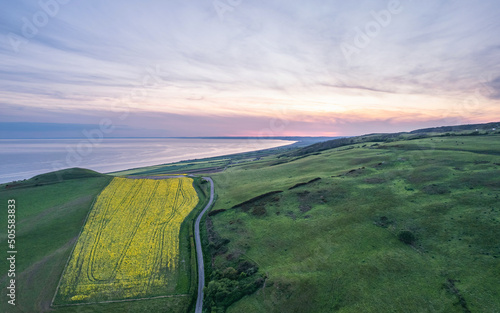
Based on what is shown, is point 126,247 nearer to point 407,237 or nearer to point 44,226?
point 44,226

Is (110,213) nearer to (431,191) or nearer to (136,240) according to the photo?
(136,240)

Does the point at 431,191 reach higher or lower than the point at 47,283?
higher

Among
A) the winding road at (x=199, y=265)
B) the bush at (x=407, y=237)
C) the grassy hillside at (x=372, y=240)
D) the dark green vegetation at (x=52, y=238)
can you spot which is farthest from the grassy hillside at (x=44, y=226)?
the bush at (x=407, y=237)

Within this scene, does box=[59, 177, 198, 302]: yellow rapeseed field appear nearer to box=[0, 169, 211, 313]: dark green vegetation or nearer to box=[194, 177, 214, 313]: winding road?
box=[0, 169, 211, 313]: dark green vegetation

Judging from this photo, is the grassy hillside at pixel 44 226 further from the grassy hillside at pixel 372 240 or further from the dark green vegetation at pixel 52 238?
the grassy hillside at pixel 372 240

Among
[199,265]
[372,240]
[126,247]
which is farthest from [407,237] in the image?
[126,247]

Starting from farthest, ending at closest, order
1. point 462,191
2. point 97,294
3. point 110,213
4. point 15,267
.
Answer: point 110,213, point 462,191, point 15,267, point 97,294

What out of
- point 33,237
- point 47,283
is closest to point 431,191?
point 47,283
